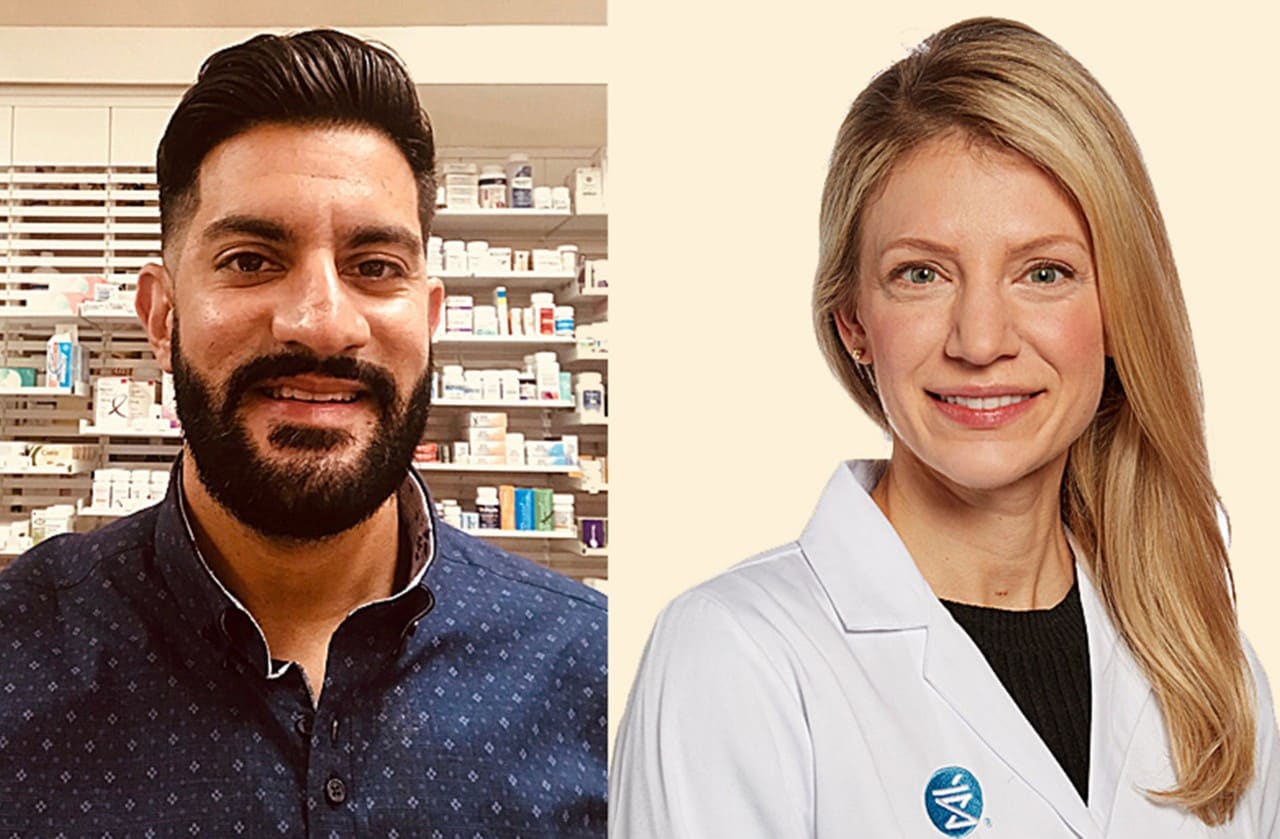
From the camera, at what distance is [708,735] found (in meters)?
1.80

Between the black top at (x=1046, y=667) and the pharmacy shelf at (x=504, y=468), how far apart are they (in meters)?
0.56

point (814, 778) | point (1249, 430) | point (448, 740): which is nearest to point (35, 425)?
point (448, 740)

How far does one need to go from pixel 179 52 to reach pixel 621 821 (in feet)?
3.72

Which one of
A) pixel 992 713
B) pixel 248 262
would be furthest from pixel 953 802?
pixel 248 262

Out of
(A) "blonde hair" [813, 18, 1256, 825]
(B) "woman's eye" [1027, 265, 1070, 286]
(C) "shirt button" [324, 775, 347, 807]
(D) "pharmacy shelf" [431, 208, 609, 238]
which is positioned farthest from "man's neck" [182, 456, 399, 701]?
(B) "woman's eye" [1027, 265, 1070, 286]

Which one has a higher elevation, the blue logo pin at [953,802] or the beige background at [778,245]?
the beige background at [778,245]

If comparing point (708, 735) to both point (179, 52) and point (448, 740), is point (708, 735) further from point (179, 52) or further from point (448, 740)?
point (179, 52)

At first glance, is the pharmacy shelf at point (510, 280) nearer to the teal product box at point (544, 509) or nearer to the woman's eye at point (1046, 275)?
the teal product box at point (544, 509)

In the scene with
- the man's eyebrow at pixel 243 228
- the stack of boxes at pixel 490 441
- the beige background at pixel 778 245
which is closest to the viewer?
the man's eyebrow at pixel 243 228

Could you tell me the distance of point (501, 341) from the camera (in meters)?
1.97

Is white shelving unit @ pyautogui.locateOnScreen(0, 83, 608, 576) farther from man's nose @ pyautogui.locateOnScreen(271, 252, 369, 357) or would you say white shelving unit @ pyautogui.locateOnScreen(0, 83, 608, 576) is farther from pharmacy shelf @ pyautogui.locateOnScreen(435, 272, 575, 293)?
man's nose @ pyautogui.locateOnScreen(271, 252, 369, 357)

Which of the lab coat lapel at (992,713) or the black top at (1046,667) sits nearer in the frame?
the lab coat lapel at (992,713)

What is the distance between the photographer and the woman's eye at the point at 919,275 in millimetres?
1922

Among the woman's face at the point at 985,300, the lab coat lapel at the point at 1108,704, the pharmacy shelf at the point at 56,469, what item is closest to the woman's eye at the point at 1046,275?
the woman's face at the point at 985,300
